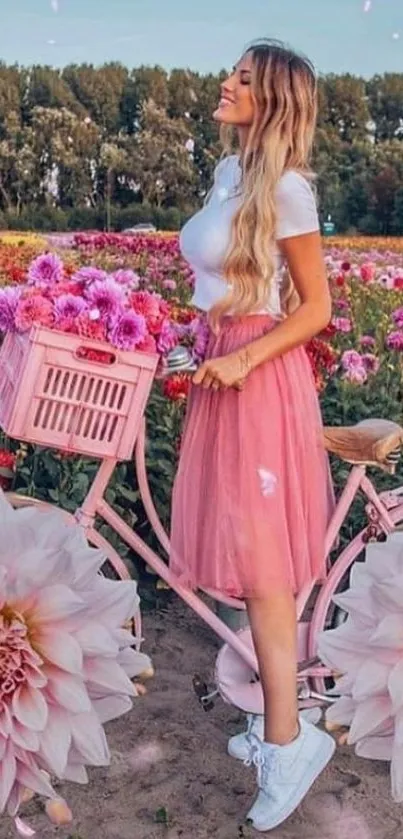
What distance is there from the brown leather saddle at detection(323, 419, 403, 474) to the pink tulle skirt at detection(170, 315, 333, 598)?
128 mm

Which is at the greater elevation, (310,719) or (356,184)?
(356,184)

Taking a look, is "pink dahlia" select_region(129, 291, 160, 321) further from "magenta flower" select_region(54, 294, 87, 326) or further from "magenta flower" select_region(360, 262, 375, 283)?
"magenta flower" select_region(360, 262, 375, 283)

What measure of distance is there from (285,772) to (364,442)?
50 centimetres

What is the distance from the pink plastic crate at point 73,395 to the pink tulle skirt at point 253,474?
0.41 feet

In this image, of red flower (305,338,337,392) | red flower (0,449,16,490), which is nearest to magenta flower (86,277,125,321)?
red flower (0,449,16,490)

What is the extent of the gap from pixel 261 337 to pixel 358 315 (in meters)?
2.53

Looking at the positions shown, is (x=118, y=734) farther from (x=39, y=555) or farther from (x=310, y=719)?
(x=39, y=555)

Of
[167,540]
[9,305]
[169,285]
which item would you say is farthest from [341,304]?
[9,305]

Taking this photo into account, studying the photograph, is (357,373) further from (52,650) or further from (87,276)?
(52,650)

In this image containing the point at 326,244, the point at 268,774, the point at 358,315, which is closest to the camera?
the point at 268,774

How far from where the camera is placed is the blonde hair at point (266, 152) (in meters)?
1.37

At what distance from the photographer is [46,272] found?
1527 mm

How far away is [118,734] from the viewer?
6.46 ft

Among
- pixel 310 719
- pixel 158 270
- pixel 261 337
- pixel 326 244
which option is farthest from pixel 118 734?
pixel 326 244
